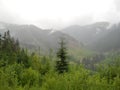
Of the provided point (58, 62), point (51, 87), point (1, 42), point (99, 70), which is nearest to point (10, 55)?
point (1, 42)

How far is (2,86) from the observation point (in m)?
14.5

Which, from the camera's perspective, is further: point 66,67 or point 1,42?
point 1,42

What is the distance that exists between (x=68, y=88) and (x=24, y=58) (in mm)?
65165

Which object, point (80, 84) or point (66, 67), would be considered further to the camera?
point (66, 67)

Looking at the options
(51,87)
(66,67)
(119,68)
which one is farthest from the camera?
(66,67)

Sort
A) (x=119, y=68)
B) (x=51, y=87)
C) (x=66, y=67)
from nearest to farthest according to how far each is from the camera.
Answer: (x=51, y=87), (x=119, y=68), (x=66, y=67)

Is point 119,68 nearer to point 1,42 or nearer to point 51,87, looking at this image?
point 51,87

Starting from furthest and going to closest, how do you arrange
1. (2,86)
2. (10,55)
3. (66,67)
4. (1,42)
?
(1,42), (10,55), (66,67), (2,86)

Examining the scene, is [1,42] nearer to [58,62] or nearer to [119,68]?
[58,62]

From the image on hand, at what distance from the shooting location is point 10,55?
78062 millimetres

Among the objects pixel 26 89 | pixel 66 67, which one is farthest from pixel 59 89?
pixel 66 67

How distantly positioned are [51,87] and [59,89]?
3.00ft

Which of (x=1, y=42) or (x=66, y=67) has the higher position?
(x=1, y=42)

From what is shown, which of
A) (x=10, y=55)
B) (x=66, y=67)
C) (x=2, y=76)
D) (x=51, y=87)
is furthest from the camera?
(x=10, y=55)
